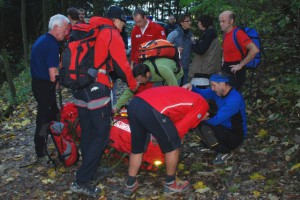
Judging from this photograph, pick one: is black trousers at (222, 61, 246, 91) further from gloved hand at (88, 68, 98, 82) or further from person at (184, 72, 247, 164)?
gloved hand at (88, 68, 98, 82)

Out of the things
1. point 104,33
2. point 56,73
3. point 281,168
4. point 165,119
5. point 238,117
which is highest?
point 104,33

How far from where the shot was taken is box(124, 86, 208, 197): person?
4160mm

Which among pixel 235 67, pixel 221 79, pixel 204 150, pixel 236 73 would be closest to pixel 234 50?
pixel 235 67

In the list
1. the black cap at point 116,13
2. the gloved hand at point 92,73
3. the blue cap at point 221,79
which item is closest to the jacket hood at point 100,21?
the black cap at point 116,13

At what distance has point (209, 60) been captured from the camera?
20.6 ft

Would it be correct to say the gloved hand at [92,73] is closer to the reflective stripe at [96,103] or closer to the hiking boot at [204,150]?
the reflective stripe at [96,103]

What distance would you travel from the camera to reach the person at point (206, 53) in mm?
6168

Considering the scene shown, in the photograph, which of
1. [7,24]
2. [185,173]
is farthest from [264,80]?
[7,24]

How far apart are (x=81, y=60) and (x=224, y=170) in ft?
8.86

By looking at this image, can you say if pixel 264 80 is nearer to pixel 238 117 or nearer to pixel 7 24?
pixel 238 117

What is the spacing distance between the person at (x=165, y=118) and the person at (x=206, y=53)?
1.97 m

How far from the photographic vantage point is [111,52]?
4.23 metres

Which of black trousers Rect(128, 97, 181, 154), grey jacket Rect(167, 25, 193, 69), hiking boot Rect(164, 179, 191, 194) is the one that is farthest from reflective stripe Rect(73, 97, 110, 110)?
grey jacket Rect(167, 25, 193, 69)

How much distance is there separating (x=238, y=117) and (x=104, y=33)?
8.02 ft
